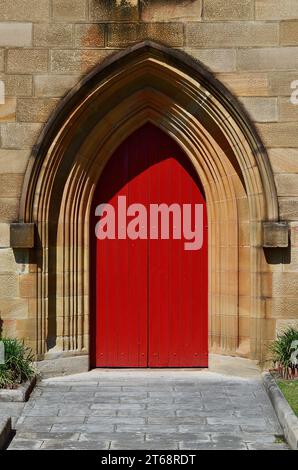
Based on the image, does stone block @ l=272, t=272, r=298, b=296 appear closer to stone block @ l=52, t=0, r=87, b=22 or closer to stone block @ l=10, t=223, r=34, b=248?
stone block @ l=10, t=223, r=34, b=248

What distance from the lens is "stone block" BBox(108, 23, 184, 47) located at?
27.8ft

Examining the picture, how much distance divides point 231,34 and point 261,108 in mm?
938

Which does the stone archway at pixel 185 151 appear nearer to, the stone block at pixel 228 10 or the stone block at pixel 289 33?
the stone block at pixel 228 10

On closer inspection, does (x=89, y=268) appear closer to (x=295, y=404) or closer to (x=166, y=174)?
(x=166, y=174)

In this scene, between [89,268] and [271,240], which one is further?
[89,268]

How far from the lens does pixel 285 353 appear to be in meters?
8.08

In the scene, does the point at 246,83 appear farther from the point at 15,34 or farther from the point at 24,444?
the point at 24,444

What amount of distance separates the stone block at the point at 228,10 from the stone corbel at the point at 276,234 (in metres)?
2.43

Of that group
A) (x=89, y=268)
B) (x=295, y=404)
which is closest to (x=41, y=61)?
(x=89, y=268)

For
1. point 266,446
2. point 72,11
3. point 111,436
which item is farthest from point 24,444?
point 72,11

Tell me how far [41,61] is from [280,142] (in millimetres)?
2941

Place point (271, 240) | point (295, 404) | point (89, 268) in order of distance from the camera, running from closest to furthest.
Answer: point (295, 404) → point (271, 240) → point (89, 268)

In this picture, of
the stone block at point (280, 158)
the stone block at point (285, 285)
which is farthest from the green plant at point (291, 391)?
the stone block at point (280, 158)

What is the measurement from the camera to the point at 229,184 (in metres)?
8.77
